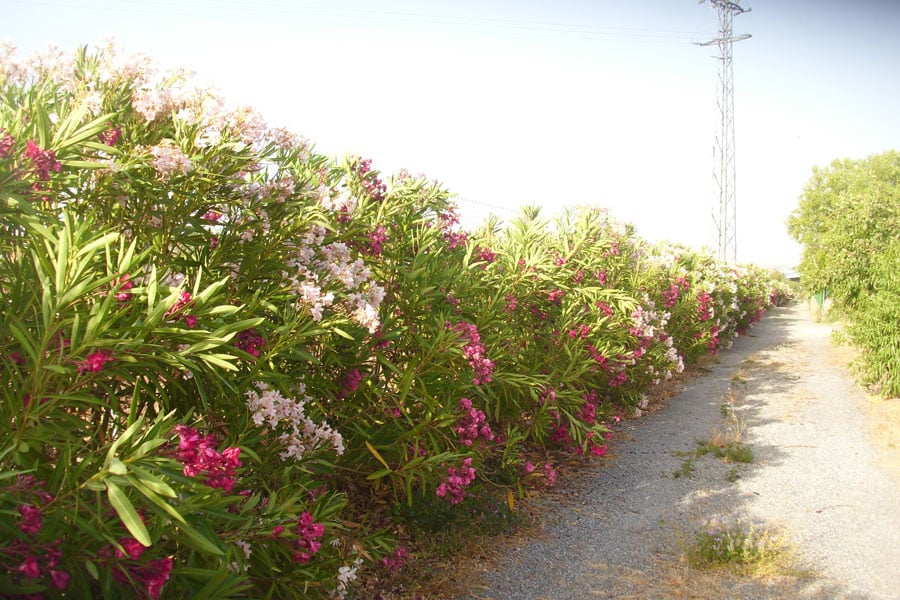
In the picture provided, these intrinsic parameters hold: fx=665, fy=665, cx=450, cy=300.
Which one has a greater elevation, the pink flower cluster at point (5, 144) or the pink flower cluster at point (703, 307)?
the pink flower cluster at point (5, 144)

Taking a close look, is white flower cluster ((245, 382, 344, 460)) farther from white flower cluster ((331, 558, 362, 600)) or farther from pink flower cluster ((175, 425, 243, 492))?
pink flower cluster ((175, 425, 243, 492))

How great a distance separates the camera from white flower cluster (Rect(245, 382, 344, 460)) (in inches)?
98.5

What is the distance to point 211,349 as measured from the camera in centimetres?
213

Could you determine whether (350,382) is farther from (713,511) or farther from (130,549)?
(713,511)

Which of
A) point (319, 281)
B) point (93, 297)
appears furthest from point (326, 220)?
point (93, 297)

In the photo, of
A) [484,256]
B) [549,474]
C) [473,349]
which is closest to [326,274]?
[473,349]

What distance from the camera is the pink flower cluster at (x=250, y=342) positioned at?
250 centimetres

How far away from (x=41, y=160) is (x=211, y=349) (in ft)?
2.43

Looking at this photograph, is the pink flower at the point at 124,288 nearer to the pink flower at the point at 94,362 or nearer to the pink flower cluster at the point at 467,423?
the pink flower at the point at 94,362

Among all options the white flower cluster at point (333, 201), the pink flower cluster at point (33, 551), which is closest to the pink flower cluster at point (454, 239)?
the white flower cluster at point (333, 201)

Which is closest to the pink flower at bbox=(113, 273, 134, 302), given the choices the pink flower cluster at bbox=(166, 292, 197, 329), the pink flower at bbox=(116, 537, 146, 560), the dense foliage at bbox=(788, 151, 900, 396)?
the pink flower cluster at bbox=(166, 292, 197, 329)

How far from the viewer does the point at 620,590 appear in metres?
3.84

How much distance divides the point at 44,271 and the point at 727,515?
15.7 ft

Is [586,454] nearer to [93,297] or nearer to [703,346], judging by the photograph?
[93,297]
